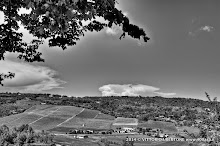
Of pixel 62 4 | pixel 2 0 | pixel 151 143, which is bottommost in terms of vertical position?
pixel 151 143

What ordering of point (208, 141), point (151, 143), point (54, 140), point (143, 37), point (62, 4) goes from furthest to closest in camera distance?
point (151, 143) < point (54, 140) < point (208, 141) < point (143, 37) < point (62, 4)

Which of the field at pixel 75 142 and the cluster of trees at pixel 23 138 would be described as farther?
the field at pixel 75 142

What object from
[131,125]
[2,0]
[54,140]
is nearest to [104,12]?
[2,0]

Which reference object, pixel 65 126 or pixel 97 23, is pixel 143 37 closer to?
pixel 97 23

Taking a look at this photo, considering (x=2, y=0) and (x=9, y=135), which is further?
(x=9, y=135)

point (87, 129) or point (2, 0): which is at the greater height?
point (2, 0)

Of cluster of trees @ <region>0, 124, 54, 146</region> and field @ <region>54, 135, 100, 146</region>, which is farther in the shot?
field @ <region>54, 135, 100, 146</region>

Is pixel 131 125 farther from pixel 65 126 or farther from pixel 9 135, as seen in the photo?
Answer: pixel 9 135

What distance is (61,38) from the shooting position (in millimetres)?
11164

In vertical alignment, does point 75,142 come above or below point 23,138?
below

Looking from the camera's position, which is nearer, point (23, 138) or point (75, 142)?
point (23, 138)

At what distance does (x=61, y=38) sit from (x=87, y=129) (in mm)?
175310

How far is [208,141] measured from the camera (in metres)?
8.77

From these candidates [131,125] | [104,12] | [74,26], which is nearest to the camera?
[104,12]
